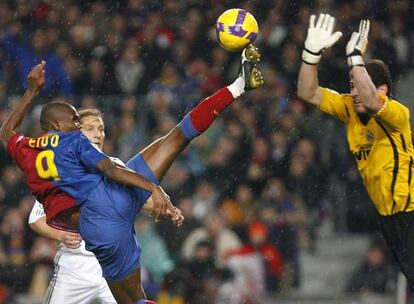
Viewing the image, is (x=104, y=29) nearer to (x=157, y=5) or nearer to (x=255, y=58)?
(x=157, y=5)

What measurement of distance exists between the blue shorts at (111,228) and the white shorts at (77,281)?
1000 millimetres

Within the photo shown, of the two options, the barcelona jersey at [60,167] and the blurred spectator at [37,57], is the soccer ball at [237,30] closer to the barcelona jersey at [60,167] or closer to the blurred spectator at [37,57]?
the barcelona jersey at [60,167]

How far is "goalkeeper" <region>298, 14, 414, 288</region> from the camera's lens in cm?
781

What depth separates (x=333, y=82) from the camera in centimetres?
1366

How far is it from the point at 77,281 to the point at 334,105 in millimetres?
2302

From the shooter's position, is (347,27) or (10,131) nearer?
(10,131)

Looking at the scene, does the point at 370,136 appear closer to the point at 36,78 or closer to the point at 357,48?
the point at 357,48

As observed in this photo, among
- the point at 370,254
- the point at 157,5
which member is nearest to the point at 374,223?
the point at 370,254

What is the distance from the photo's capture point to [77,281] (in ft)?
28.8

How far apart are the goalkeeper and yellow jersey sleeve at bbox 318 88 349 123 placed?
0.30ft

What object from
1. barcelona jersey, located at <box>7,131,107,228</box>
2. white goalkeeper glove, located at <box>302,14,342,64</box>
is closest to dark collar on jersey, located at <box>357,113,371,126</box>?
white goalkeeper glove, located at <box>302,14,342,64</box>

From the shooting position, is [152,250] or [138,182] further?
[152,250]

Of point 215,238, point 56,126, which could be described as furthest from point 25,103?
point 215,238

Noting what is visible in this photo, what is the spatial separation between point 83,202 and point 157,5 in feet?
25.6
